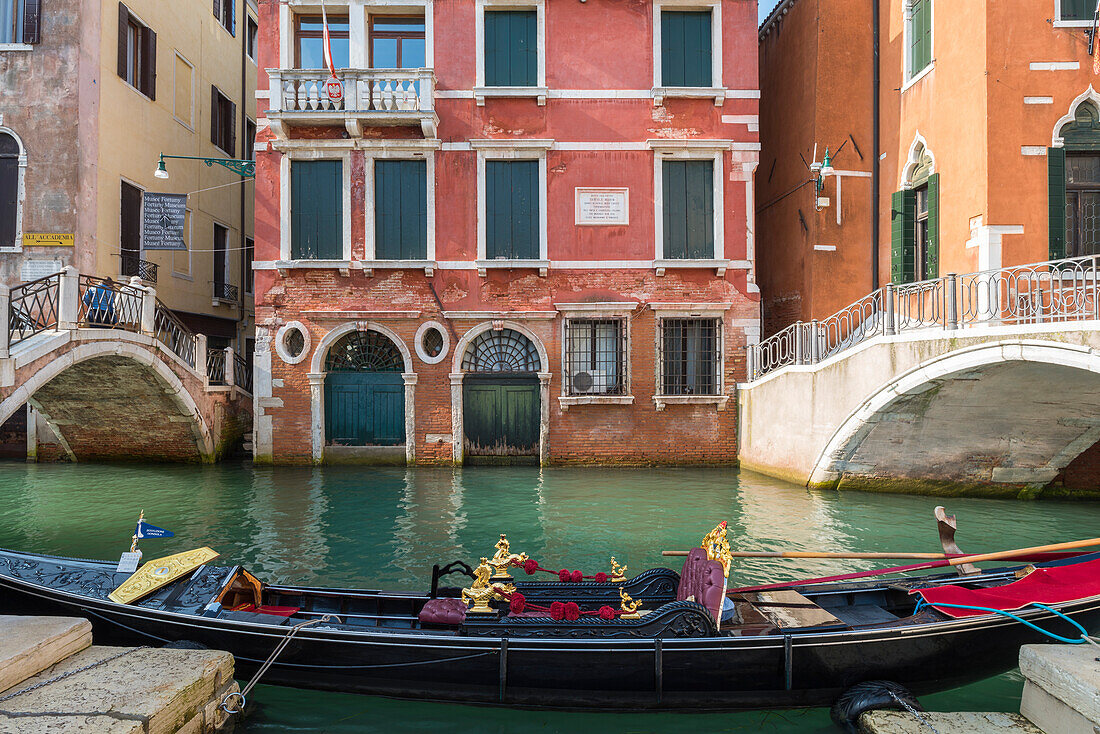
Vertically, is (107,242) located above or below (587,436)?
above

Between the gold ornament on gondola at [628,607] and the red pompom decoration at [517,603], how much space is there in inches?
24.5

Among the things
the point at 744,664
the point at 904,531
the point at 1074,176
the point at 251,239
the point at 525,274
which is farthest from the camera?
the point at 251,239

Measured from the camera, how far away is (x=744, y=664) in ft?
13.6

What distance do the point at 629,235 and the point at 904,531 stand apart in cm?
669

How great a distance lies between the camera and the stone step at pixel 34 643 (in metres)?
3.22

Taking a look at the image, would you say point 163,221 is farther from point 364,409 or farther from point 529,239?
point 529,239

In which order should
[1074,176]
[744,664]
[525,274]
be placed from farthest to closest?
[525,274] → [1074,176] → [744,664]

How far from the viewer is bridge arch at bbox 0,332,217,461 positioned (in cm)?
920

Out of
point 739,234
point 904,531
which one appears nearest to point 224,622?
point 904,531

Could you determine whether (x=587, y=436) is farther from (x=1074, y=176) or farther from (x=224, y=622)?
(x=224, y=622)

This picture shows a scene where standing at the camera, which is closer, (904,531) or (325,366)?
(904,531)

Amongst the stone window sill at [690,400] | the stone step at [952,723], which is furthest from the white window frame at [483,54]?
the stone step at [952,723]

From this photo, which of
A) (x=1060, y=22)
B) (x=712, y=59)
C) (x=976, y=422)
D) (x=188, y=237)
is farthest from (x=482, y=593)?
(x=188, y=237)

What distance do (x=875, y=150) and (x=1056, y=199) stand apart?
3584 mm
